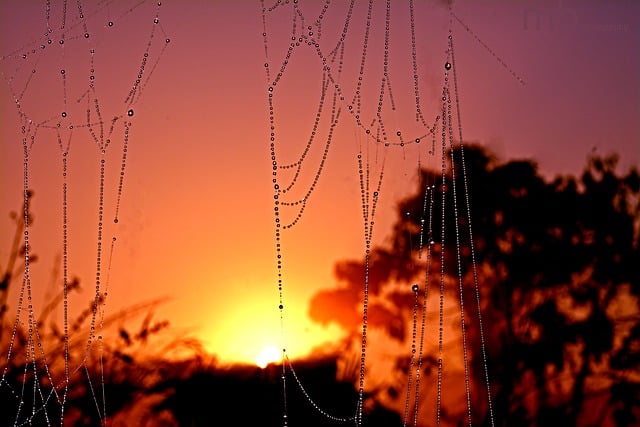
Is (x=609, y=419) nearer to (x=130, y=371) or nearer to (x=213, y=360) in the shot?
(x=213, y=360)

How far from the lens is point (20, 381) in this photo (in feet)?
14.2

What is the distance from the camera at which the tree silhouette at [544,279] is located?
17.2 feet

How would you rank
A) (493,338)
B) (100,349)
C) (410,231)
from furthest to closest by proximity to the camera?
(493,338) < (410,231) < (100,349)

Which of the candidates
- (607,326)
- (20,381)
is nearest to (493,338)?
(607,326)

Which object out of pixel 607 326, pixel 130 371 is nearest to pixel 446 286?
pixel 607 326

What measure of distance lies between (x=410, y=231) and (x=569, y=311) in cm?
133

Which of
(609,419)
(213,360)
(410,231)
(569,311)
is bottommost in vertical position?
(609,419)

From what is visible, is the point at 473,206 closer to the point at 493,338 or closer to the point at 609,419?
the point at 493,338

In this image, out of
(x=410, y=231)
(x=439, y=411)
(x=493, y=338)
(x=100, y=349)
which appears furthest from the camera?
(x=493, y=338)

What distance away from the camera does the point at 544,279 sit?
5.52 metres

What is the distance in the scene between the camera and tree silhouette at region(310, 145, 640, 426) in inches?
206

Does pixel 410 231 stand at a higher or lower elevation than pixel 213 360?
higher

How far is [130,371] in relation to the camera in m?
4.45

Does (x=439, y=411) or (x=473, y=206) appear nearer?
(x=439, y=411)
